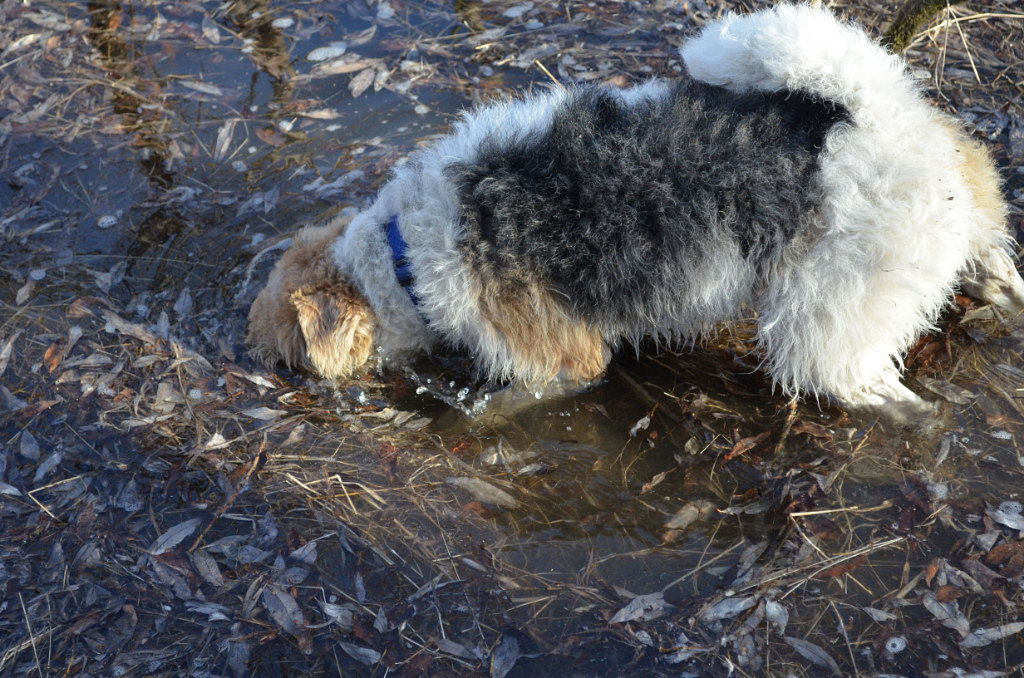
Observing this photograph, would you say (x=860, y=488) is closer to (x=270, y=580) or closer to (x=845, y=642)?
(x=845, y=642)

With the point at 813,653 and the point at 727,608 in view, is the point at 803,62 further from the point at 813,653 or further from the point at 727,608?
the point at 813,653

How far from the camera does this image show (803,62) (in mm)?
3021

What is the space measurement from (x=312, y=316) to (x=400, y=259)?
0.50 m

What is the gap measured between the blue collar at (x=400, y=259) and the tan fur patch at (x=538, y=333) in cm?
40

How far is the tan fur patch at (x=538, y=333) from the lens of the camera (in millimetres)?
3242

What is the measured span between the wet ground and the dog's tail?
144 cm

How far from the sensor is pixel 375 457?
12.0ft

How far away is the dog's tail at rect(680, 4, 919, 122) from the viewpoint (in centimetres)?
303

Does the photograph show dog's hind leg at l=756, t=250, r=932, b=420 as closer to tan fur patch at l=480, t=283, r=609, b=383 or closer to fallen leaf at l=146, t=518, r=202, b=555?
tan fur patch at l=480, t=283, r=609, b=383

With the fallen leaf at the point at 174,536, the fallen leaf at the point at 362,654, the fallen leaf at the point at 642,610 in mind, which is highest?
the fallen leaf at the point at 642,610

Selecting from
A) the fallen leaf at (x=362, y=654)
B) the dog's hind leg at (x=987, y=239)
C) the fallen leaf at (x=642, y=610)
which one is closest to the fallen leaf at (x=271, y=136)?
the fallen leaf at (x=362, y=654)

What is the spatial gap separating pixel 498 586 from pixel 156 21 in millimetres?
5912

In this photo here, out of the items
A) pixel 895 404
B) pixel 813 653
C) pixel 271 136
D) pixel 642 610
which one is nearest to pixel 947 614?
pixel 813 653

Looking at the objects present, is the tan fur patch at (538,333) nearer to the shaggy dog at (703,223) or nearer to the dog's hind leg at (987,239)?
the shaggy dog at (703,223)
